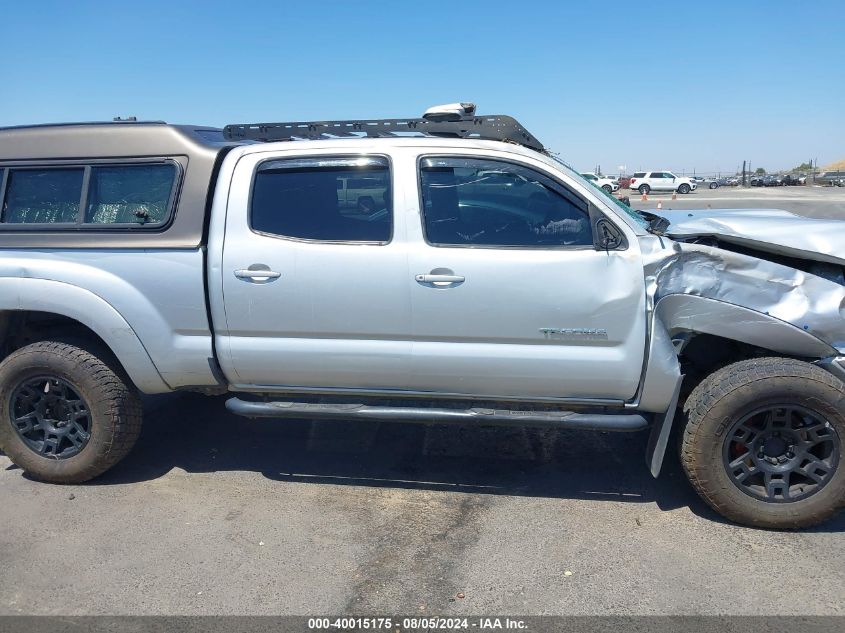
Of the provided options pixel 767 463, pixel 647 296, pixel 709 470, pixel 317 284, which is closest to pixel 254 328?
pixel 317 284

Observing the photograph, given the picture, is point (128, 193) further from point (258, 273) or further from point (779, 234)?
point (779, 234)

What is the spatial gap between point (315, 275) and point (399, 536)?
1475mm

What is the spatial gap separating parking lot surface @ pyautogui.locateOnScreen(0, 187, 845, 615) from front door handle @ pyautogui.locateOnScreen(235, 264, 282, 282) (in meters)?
1.32

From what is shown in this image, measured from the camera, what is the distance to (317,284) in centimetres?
367

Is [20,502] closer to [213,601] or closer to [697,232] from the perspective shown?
[213,601]

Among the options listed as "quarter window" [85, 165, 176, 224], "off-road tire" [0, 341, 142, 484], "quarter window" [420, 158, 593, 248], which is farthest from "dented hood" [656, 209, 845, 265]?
"off-road tire" [0, 341, 142, 484]

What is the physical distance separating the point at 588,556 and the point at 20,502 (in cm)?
328

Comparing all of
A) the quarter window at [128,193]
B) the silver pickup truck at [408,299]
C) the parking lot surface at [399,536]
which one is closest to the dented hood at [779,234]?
the silver pickup truck at [408,299]

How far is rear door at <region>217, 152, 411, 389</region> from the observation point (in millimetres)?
3648

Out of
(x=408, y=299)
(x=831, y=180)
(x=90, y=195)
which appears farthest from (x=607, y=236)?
(x=831, y=180)

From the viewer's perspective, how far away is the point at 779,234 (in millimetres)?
3811

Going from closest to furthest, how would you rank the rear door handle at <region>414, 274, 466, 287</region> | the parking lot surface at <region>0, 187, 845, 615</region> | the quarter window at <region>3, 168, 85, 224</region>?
the parking lot surface at <region>0, 187, 845, 615</region>
the rear door handle at <region>414, 274, 466, 287</region>
the quarter window at <region>3, 168, 85, 224</region>

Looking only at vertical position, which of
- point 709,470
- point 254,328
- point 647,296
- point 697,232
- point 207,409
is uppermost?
point 697,232

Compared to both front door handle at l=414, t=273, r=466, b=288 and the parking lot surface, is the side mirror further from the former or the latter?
the parking lot surface
